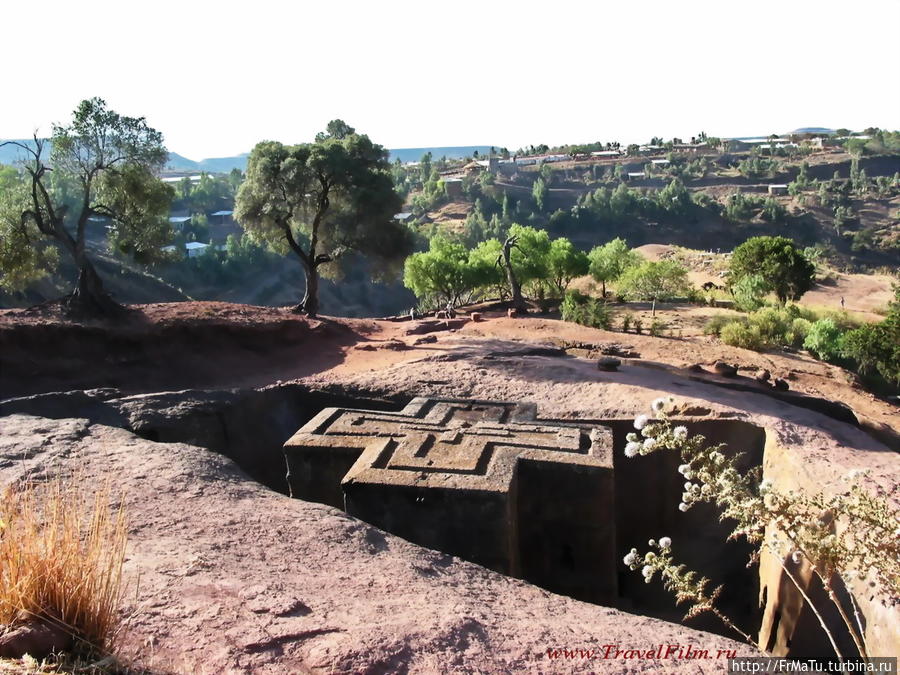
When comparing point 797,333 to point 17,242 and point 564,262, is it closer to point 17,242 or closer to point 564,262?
point 564,262

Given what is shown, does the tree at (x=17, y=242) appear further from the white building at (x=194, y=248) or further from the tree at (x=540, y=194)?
the tree at (x=540, y=194)

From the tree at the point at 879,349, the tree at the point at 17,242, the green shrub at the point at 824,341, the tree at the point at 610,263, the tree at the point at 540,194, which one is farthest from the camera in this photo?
the tree at the point at 540,194

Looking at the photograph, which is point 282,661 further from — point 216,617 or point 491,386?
point 491,386

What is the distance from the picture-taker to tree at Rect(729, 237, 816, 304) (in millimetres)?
27047

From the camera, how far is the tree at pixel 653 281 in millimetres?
26516

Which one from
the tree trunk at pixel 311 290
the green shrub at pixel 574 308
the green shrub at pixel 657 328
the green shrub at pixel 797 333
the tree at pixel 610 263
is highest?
the tree trunk at pixel 311 290

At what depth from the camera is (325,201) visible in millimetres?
17531

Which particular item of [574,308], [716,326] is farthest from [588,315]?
[716,326]

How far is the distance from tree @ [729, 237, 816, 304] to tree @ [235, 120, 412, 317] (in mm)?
17292

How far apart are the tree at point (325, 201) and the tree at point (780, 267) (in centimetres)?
1729

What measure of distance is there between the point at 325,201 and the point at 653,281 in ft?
49.4

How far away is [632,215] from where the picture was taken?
229ft

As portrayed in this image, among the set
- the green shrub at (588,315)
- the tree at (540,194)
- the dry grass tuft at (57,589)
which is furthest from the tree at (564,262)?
the tree at (540,194)

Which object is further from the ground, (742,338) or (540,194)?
(540,194)
